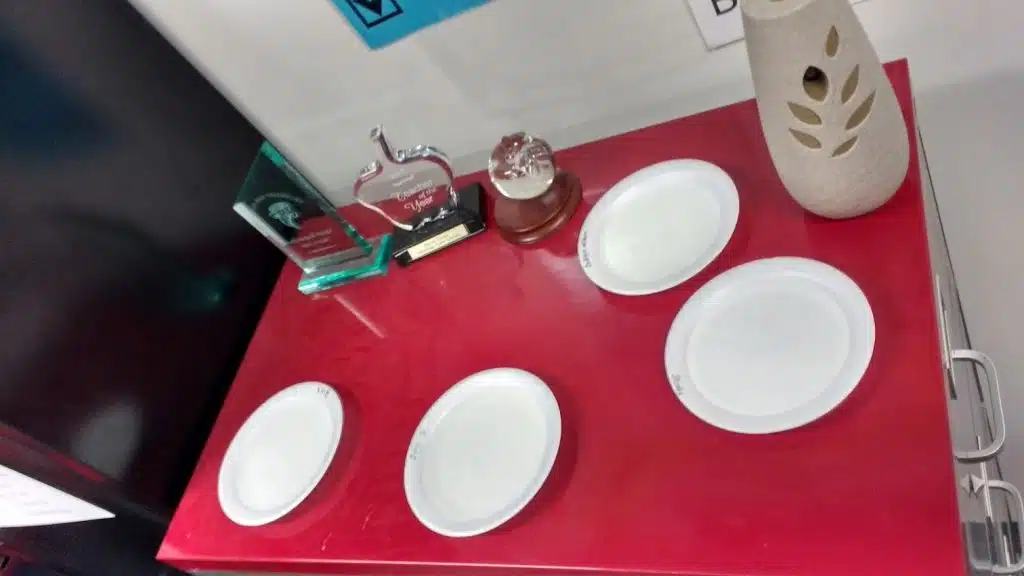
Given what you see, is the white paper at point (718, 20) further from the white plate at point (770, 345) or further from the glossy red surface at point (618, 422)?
the white plate at point (770, 345)

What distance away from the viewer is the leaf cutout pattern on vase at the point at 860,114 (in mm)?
725

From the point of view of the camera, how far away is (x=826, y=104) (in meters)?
0.72

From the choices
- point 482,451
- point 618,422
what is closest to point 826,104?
point 618,422

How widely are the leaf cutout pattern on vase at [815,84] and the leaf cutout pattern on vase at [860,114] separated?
37mm

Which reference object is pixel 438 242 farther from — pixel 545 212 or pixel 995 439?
pixel 995 439

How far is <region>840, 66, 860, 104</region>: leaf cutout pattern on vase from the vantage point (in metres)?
0.71

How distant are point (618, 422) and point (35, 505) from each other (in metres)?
0.87

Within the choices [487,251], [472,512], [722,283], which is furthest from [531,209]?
[472,512]

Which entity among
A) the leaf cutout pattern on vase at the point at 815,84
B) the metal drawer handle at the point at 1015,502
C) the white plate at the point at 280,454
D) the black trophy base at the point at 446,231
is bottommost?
the metal drawer handle at the point at 1015,502

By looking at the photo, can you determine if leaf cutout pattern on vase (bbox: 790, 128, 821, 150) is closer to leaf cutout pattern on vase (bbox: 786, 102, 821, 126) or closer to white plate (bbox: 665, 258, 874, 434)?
leaf cutout pattern on vase (bbox: 786, 102, 821, 126)

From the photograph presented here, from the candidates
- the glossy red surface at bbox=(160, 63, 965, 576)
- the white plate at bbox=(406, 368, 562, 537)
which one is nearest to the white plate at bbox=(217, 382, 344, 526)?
the glossy red surface at bbox=(160, 63, 965, 576)

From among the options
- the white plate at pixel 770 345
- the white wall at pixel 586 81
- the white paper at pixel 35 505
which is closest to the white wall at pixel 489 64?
the white wall at pixel 586 81

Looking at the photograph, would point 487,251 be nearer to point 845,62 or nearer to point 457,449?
point 457,449

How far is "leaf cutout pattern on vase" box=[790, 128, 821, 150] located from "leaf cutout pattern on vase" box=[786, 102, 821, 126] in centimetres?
1
